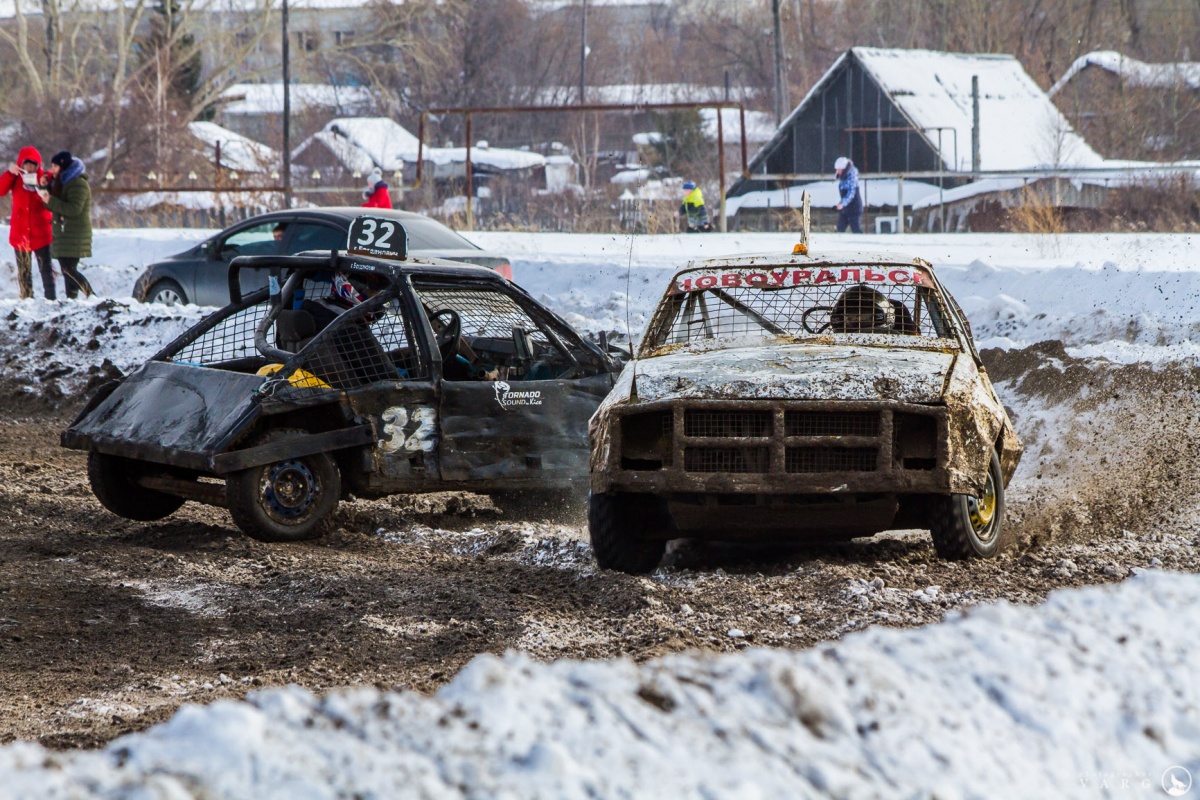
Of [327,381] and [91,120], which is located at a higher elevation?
[91,120]

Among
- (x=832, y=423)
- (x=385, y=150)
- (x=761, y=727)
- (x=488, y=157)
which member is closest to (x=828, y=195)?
(x=488, y=157)

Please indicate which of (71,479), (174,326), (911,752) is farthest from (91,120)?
(911,752)

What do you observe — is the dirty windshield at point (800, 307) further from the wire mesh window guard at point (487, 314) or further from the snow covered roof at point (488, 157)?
the snow covered roof at point (488, 157)

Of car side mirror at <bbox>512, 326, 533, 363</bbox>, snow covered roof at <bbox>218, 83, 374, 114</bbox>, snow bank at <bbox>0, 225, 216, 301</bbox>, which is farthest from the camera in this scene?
snow covered roof at <bbox>218, 83, 374, 114</bbox>

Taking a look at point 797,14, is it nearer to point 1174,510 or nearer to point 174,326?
point 174,326

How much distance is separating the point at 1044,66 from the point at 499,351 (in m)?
54.3

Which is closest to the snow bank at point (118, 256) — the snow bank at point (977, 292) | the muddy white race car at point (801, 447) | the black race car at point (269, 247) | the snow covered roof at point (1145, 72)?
the snow bank at point (977, 292)

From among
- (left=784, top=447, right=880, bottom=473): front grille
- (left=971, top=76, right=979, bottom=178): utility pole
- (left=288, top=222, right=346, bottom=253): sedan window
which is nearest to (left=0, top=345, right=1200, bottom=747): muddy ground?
(left=784, top=447, right=880, bottom=473): front grille

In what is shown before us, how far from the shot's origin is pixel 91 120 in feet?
156

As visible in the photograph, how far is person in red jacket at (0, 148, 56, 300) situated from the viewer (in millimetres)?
16812

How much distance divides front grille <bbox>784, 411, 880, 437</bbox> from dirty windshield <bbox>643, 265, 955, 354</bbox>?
1005 millimetres

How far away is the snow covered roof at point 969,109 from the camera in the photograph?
3854 cm

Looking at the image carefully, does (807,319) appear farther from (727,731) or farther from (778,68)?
(778,68)

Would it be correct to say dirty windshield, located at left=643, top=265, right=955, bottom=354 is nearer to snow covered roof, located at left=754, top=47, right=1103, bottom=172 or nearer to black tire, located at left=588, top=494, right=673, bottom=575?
black tire, located at left=588, top=494, right=673, bottom=575
